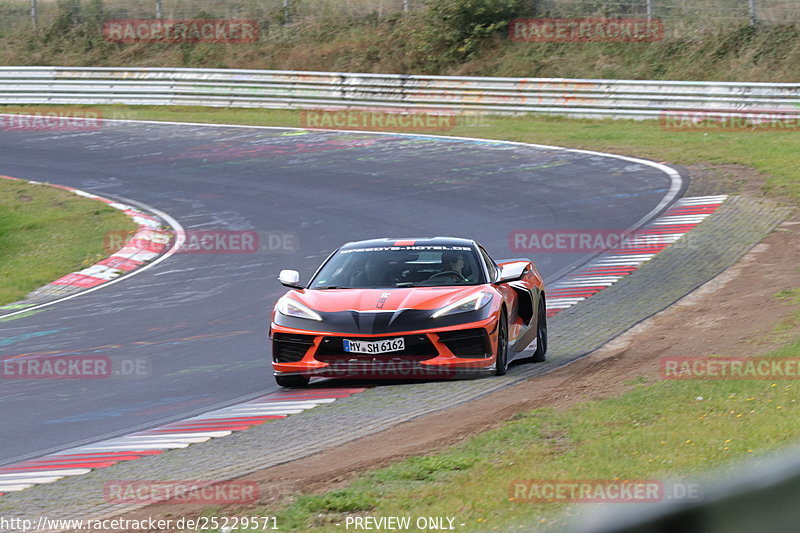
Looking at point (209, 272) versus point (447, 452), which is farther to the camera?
point (209, 272)

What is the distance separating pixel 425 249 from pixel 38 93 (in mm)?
29512

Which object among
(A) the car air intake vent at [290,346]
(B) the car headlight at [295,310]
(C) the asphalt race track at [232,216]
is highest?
(B) the car headlight at [295,310]

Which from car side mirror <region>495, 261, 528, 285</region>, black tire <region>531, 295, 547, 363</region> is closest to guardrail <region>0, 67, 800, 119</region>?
black tire <region>531, 295, 547, 363</region>

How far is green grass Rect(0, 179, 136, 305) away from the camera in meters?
19.2

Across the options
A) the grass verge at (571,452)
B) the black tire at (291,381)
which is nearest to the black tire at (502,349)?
the grass verge at (571,452)

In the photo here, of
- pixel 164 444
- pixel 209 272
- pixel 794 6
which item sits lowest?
pixel 209 272

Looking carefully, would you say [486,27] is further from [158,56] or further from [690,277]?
[690,277]

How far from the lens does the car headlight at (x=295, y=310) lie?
34.2ft

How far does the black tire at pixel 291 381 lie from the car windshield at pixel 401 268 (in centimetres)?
106

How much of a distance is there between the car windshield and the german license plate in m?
1.08

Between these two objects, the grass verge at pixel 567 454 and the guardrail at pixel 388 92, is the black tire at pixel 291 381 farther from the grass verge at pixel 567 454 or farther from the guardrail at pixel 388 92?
the guardrail at pixel 388 92

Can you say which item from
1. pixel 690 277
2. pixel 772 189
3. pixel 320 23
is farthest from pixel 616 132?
pixel 320 23

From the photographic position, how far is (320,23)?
43.5m

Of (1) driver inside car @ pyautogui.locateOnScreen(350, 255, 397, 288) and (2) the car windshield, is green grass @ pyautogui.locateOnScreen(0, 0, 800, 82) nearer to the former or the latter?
(2) the car windshield
